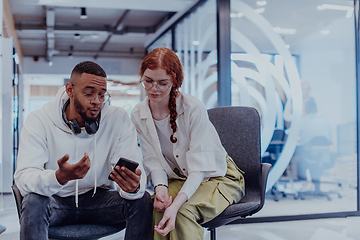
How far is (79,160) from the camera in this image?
58.6 inches

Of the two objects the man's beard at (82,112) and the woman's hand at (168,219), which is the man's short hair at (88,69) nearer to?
the man's beard at (82,112)

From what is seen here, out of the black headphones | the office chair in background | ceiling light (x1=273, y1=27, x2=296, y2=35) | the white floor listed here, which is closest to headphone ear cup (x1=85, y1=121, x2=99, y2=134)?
the black headphones

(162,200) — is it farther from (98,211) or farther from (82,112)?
(82,112)

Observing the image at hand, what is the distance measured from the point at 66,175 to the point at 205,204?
59 cm

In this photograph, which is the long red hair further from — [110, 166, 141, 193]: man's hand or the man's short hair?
[110, 166, 141, 193]: man's hand

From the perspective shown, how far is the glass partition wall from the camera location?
331 centimetres

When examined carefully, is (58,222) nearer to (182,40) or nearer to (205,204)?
(205,204)

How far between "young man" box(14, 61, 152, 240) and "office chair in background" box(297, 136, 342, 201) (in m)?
2.44

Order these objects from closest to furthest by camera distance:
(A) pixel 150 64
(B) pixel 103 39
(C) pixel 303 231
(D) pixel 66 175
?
(D) pixel 66 175 < (A) pixel 150 64 < (C) pixel 303 231 < (B) pixel 103 39

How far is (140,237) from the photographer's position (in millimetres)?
1398

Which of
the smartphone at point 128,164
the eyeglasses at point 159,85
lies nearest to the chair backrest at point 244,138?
the eyeglasses at point 159,85

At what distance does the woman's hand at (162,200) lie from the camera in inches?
57.5

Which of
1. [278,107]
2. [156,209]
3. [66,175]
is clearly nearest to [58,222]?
[66,175]

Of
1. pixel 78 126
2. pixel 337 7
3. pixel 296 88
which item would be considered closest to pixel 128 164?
pixel 78 126
